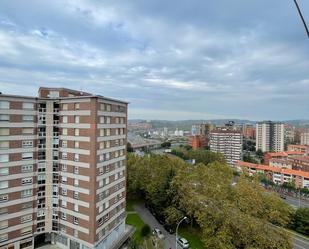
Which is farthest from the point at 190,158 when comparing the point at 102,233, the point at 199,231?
the point at 102,233

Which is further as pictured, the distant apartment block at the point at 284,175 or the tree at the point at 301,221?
the distant apartment block at the point at 284,175

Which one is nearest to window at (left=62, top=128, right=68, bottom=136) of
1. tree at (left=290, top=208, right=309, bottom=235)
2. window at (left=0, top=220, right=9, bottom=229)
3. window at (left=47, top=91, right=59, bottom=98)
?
window at (left=47, top=91, right=59, bottom=98)

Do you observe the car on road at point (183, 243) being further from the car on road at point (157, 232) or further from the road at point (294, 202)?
the road at point (294, 202)

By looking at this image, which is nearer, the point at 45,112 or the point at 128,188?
the point at 45,112

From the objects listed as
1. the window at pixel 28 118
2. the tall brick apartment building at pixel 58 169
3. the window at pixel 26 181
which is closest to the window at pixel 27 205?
the tall brick apartment building at pixel 58 169

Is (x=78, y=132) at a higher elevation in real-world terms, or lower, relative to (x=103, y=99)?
lower

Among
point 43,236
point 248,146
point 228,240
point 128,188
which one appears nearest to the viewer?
point 228,240

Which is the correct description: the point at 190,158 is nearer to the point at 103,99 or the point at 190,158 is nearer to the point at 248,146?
the point at 248,146

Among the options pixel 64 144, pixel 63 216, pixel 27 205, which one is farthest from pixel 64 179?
pixel 27 205
